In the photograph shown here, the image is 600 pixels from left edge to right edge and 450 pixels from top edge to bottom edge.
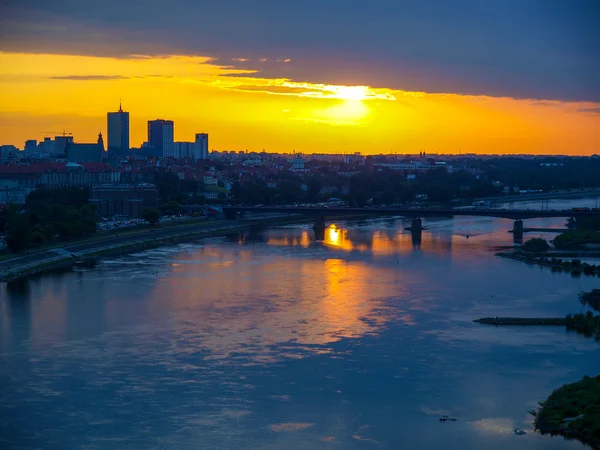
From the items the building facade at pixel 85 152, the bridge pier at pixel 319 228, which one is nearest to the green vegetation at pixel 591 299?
the bridge pier at pixel 319 228

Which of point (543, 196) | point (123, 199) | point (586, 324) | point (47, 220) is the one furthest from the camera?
point (543, 196)

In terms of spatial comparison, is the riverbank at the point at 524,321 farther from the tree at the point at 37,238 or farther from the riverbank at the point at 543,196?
the riverbank at the point at 543,196

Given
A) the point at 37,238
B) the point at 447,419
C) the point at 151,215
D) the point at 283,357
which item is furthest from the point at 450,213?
the point at 447,419

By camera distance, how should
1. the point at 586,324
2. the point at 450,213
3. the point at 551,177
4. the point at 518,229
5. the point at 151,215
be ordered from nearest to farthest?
the point at 586,324
the point at 518,229
the point at 151,215
the point at 450,213
the point at 551,177

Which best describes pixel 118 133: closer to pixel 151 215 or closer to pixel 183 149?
pixel 183 149

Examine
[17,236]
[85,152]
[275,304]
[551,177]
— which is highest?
[85,152]

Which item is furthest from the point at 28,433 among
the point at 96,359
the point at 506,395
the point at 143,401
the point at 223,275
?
the point at 223,275

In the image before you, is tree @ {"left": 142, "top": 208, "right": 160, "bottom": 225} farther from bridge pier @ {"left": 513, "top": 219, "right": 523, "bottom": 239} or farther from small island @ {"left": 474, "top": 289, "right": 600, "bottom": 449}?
small island @ {"left": 474, "top": 289, "right": 600, "bottom": 449}
